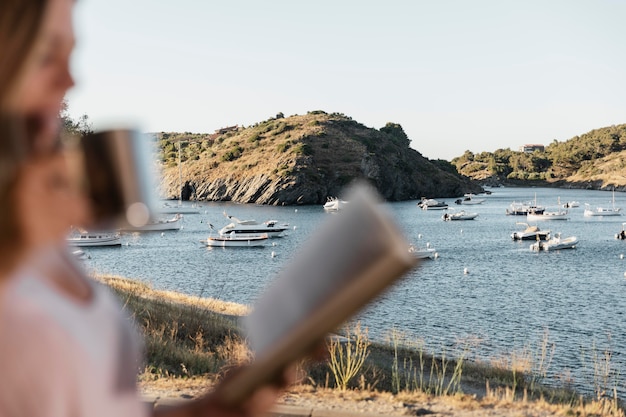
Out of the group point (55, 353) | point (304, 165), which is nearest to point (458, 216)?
point (304, 165)

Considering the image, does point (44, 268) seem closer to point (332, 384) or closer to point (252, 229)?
point (332, 384)

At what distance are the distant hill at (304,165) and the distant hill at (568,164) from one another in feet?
92.4

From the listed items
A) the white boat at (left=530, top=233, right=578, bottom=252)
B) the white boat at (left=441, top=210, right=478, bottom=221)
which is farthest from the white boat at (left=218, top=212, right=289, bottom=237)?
the white boat at (left=441, top=210, right=478, bottom=221)

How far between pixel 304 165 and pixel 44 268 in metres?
90.1

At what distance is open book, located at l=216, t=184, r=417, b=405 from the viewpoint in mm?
710

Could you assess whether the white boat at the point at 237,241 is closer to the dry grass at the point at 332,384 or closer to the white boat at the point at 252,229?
the white boat at the point at 252,229

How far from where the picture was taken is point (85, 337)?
86cm

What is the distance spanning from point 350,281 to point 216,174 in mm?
99926

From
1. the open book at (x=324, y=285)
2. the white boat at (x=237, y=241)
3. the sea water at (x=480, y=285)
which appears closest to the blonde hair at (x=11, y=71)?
the open book at (x=324, y=285)

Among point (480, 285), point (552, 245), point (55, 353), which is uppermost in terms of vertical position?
point (55, 353)

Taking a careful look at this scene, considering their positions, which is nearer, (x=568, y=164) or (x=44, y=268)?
(x=44, y=268)

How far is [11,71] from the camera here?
663 mm

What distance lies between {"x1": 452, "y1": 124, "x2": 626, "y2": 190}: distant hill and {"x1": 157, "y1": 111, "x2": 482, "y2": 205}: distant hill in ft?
92.4

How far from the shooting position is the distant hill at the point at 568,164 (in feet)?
414
